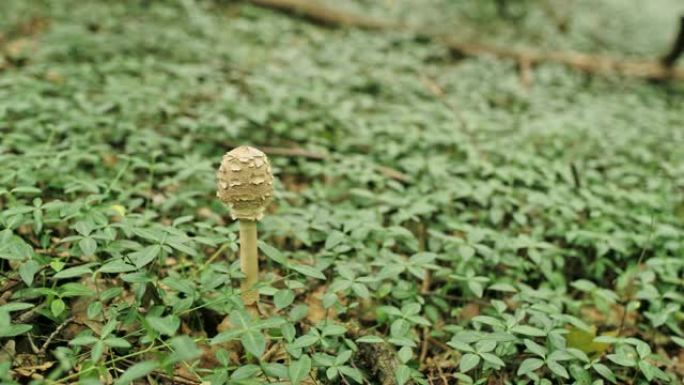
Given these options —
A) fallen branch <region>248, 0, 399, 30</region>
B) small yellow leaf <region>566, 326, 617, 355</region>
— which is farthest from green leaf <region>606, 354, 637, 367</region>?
fallen branch <region>248, 0, 399, 30</region>

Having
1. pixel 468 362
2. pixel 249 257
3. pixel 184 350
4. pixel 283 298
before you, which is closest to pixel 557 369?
pixel 468 362

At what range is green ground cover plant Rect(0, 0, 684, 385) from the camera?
2.33 meters

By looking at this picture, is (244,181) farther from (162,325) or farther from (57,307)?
(57,307)

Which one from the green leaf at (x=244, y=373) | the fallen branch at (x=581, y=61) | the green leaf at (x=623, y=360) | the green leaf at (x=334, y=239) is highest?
the fallen branch at (x=581, y=61)

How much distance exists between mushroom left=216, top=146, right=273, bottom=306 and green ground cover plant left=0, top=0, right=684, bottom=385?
140 millimetres

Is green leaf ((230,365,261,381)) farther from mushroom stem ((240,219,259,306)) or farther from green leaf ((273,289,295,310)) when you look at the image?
mushroom stem ((240,219,259,306))

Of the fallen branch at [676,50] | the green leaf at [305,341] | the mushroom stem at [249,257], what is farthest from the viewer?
the fallen branch at [676,50]

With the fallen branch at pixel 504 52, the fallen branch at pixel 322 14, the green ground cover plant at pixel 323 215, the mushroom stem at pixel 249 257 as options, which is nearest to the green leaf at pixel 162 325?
the green ground cover plant at pixel 323 215

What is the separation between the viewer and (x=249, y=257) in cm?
252

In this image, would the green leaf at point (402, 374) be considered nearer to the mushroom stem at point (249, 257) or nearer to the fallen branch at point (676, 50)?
the mushroom stem at point (249, 257)

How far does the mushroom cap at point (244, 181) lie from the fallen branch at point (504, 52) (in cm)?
611

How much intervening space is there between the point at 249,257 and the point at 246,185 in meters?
0.38

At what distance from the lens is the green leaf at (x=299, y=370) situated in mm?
2021

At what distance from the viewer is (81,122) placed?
13.3ft
